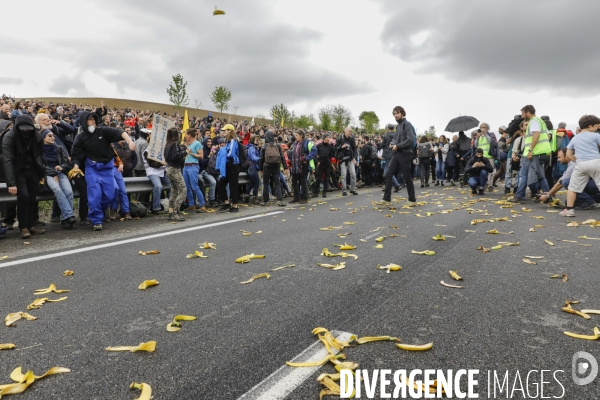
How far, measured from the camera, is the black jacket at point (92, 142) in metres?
7.89

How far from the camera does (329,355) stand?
2.58 metres

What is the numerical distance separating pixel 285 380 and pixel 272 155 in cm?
970

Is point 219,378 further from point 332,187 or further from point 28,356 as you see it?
point 332,187

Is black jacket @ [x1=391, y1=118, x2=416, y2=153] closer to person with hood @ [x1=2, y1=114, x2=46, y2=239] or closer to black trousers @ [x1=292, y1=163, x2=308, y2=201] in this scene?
black trousers @ [x1=292, y1=163, x2=308, y2=201]

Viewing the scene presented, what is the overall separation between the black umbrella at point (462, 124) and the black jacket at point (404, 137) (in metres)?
7.71

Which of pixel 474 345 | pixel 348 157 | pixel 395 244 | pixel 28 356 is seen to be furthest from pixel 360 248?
pixel 348 157

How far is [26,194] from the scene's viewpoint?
7148mm

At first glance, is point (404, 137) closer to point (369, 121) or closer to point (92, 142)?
point (92, 142)

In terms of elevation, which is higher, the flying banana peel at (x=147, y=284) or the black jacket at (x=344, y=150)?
the black jacket at (x=344, y=150)

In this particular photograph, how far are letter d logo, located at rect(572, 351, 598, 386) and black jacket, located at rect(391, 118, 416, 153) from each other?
26.9 feet

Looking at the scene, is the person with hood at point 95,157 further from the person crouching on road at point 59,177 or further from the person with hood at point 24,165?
the person with hood at point 24,165

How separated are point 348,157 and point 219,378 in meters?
12.4

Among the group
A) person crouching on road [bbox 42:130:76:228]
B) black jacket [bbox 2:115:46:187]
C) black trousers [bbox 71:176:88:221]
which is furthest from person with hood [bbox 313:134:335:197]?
black jacket [bbox 2:115:46:187]

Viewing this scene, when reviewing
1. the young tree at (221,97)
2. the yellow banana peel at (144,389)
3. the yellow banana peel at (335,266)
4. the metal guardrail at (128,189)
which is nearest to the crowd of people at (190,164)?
the metal guardrail at (128,189)
